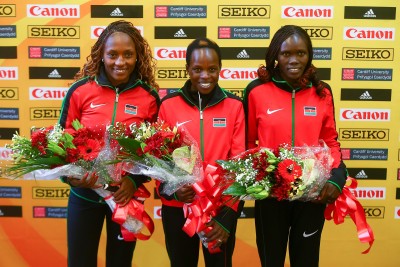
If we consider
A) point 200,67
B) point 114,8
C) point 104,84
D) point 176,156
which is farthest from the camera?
point 114,8

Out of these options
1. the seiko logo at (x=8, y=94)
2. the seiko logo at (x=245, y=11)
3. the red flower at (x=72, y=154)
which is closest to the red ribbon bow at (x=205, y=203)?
the red flower at (x=72, y=154)

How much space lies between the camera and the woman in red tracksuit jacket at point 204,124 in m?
2.05

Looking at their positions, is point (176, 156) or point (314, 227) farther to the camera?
point (314, 227)

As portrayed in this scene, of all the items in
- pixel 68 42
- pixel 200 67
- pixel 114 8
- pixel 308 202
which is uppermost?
pixel 114 8

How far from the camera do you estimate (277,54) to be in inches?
85.0

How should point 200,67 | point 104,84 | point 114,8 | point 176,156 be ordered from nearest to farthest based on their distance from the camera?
point 176,156 < point 200,67 < point 104,84 < point 114,8

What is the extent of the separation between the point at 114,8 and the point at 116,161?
1698 millimetres

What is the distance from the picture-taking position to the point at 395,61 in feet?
10.6

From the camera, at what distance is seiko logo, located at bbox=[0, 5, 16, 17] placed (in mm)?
3186

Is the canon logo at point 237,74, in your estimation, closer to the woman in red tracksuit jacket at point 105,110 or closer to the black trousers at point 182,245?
the woman in red tracksuit jacket at point 105,110

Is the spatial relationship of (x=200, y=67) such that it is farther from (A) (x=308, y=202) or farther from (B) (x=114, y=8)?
(B) (x=114, y=8)

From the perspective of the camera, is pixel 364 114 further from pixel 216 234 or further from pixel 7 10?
pixel 7 10

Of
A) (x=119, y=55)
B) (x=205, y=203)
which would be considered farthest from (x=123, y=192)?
(x=119, y=55)

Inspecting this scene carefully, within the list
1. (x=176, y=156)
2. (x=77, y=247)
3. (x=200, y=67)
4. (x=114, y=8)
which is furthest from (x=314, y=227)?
(x=114, y=8)
